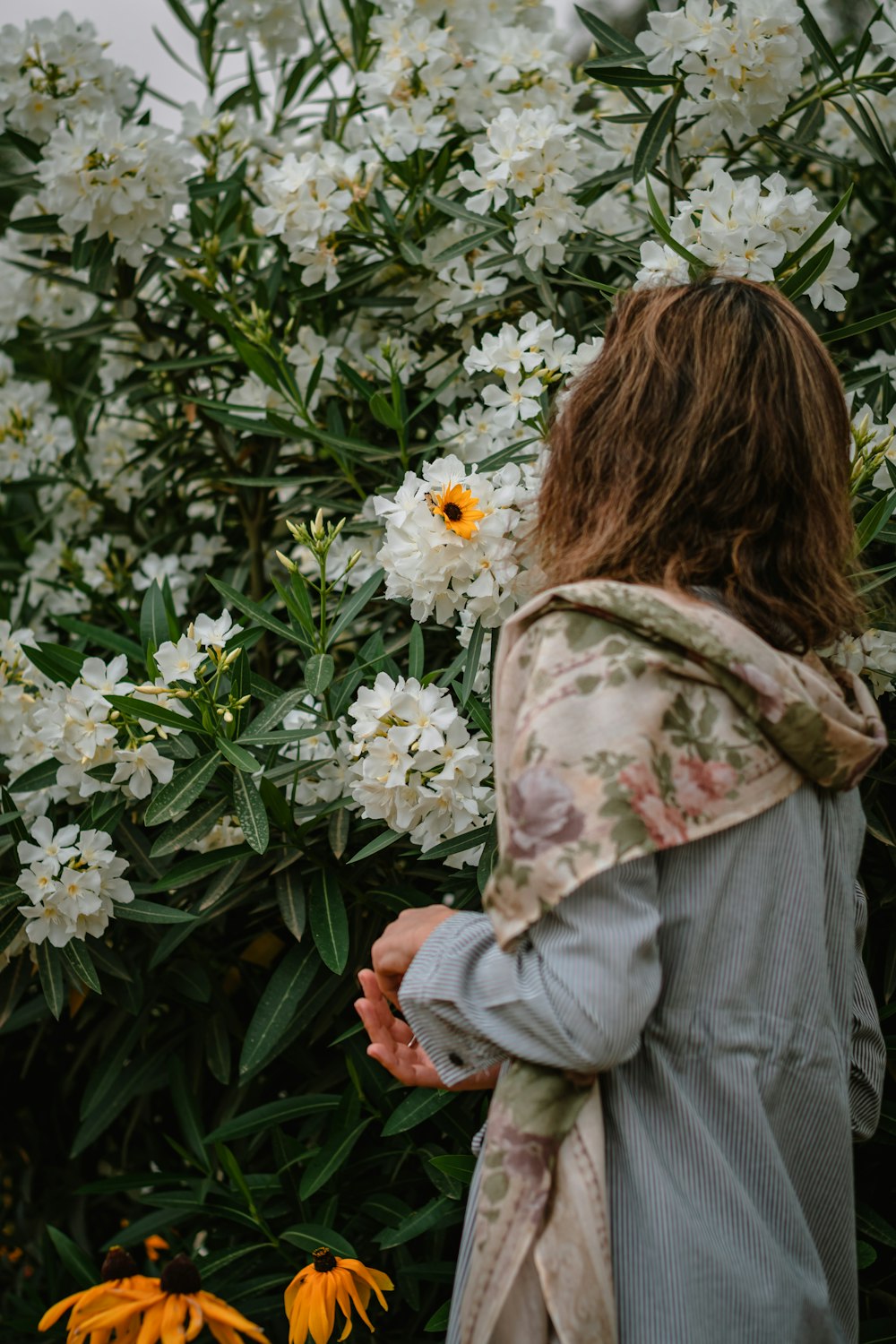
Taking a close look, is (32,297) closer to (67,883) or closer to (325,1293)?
(67,883)

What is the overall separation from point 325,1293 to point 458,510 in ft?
3.03

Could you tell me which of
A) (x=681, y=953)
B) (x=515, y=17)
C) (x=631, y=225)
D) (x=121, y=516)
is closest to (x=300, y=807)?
(x=681, y=953)

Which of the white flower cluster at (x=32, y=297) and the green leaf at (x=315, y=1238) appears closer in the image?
the green leaf at (x=315, y=1238)

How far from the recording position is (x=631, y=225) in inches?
79.4

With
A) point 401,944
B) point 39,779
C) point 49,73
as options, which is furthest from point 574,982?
point 49,73

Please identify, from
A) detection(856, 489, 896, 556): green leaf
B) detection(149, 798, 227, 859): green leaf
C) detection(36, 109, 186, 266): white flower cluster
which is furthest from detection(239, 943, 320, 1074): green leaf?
detection(36, 109, 186, 266): white flower cluster

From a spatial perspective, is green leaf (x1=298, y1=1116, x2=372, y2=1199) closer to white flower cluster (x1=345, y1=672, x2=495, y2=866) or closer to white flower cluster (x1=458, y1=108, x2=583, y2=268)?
white flower cluster (x1=345, y1=672, x2=495, y2=866)

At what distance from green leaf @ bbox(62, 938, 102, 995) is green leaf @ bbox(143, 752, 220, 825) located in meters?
0.26

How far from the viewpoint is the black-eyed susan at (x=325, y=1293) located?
1.30 meters

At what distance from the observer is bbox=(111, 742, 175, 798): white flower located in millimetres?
1445

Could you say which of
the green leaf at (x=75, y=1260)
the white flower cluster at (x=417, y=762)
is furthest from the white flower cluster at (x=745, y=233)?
the green leaf at (x=75, y=1260)

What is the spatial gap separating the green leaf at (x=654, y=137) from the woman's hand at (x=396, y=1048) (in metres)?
1.25

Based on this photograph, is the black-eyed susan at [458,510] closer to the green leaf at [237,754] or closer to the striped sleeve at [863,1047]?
the green leaf at [237,754]

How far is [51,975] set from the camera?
1547mm
